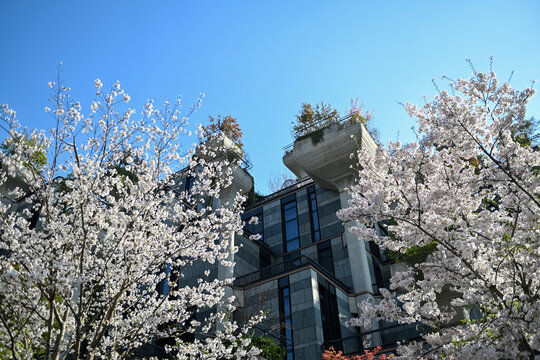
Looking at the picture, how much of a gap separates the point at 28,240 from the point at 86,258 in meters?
1.34

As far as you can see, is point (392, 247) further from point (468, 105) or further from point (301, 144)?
point (301, 144)

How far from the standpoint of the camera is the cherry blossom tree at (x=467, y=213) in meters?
7.51

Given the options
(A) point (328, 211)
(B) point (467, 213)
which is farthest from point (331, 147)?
(B) point (467, 213)

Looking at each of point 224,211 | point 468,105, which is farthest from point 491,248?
point 224,211

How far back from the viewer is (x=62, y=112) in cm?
967

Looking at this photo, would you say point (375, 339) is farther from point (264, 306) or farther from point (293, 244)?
point (293, 244)

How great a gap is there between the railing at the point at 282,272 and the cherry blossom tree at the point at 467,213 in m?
10.3

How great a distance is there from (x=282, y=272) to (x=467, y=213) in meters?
12.5

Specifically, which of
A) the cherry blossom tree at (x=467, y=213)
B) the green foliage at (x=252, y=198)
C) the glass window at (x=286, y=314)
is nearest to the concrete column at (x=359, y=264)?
the glass window at (x=286, y=314)

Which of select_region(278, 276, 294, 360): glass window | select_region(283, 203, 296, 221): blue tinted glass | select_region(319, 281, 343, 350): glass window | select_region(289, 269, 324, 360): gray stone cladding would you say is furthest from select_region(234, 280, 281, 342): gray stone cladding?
select_region(283, 203, 296, 221): blue tinted glass

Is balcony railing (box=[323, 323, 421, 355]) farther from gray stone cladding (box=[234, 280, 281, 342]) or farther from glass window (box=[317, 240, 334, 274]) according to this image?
glass window (box=[317, 240, 334, 274])

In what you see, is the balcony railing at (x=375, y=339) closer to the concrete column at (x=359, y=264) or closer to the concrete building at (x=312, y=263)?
the concrete building at (x=312, y=263)

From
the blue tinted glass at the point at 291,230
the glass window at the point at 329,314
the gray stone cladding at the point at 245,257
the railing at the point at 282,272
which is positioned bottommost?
the glass window at the point at 329,314

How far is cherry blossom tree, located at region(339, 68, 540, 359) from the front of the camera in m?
7.51
